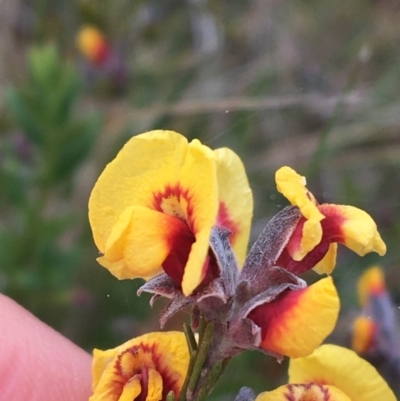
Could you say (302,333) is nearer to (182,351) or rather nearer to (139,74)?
(182,351)

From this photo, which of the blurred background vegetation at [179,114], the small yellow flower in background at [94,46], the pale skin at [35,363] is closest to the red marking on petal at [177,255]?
the blurred background vegetation at [179,114]

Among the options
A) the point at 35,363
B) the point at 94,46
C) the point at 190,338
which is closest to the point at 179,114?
the point at 94,46

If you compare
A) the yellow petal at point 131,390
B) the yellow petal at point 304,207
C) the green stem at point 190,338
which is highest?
the yellow petal at point 304,207

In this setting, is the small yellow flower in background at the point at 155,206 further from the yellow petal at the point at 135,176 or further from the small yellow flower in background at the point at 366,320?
the small yellow flower in background at the point at 366,320

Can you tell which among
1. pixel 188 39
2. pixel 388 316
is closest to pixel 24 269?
pixel 388 316

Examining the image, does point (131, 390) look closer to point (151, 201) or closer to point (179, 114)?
point (151, 201)

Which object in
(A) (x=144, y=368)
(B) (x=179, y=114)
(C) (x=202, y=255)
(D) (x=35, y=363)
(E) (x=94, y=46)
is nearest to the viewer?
(C) (x=202, y=255)
